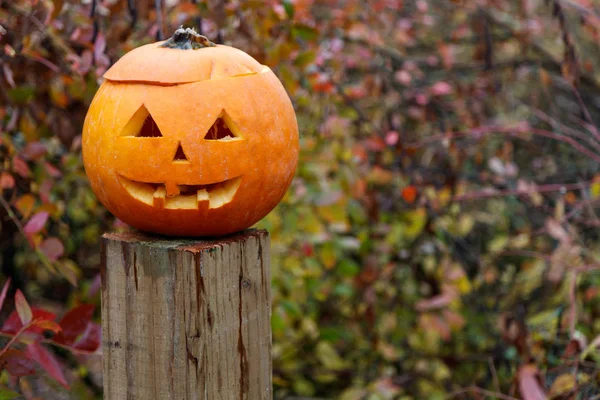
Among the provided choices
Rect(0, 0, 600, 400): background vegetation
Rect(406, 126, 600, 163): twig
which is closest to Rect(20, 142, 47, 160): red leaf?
Rect(0, 0, 600, 400): background vegetation

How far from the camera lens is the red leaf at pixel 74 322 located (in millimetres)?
1850

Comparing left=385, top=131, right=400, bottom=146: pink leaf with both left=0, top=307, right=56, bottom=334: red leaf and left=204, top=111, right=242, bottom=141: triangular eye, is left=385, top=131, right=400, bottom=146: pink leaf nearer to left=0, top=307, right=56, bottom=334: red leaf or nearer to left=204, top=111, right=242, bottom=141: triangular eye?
left=204, top=111, right=242, bottom=141: triangular eye

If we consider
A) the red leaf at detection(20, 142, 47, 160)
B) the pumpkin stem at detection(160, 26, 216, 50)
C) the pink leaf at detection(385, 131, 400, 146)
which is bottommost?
the pink leaf at detection(385, 131, 400, 146)

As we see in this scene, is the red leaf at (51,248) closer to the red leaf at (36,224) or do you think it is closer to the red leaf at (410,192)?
the red leaf at (36,224)

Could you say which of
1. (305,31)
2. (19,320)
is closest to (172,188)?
(19,320)

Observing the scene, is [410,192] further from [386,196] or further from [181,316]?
[181,316]

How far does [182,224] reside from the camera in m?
1.59

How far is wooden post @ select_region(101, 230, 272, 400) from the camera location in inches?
60.6

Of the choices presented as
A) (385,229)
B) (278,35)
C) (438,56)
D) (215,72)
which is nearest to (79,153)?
(278,35)

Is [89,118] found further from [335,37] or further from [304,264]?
[335,37]

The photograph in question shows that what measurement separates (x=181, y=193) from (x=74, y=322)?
542 millimetres

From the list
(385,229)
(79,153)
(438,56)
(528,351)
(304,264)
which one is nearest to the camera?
(79,153)

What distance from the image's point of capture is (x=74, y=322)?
1.86 meters

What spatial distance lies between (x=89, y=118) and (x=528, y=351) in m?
2.02
